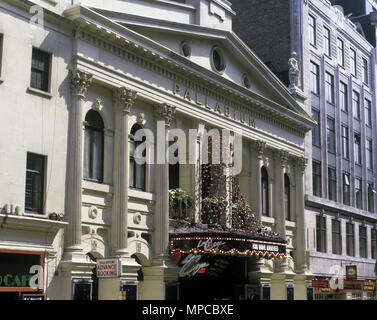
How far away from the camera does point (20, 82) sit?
2059cm

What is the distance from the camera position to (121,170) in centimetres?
2423

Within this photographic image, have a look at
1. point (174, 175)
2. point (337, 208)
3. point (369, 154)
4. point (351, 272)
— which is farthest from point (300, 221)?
point (369, 154)

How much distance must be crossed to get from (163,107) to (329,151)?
20762 mm

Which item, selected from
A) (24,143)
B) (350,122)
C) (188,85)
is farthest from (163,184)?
(350,122)

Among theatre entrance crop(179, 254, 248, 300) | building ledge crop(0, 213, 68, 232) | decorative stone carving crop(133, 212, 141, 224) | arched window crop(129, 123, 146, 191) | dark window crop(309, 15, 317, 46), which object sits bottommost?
theatre entrance crop(179, 254, 248, 300)

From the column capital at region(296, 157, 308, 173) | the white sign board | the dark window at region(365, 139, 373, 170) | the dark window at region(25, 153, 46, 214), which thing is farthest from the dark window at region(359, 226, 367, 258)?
the dark window at region(25, 153, 46, 214)

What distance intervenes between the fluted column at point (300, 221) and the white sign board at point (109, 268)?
1815cm

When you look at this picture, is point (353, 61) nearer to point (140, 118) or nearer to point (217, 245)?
point (140, 118)

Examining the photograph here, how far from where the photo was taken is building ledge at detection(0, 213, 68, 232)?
19105mm

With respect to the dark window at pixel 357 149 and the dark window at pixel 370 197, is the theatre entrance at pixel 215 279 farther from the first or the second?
the dark window at pixel 370 197

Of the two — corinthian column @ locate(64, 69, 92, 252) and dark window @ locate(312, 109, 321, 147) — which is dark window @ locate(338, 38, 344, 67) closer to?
dark window @ locate(312, 109, 321, 147)

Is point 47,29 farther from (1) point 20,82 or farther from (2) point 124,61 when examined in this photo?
(2) point 124,61

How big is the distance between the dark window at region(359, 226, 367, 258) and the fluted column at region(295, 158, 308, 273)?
39.9 ft

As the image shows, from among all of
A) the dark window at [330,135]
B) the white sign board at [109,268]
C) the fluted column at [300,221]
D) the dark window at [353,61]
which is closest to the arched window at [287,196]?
the fluted column at [300,221]
